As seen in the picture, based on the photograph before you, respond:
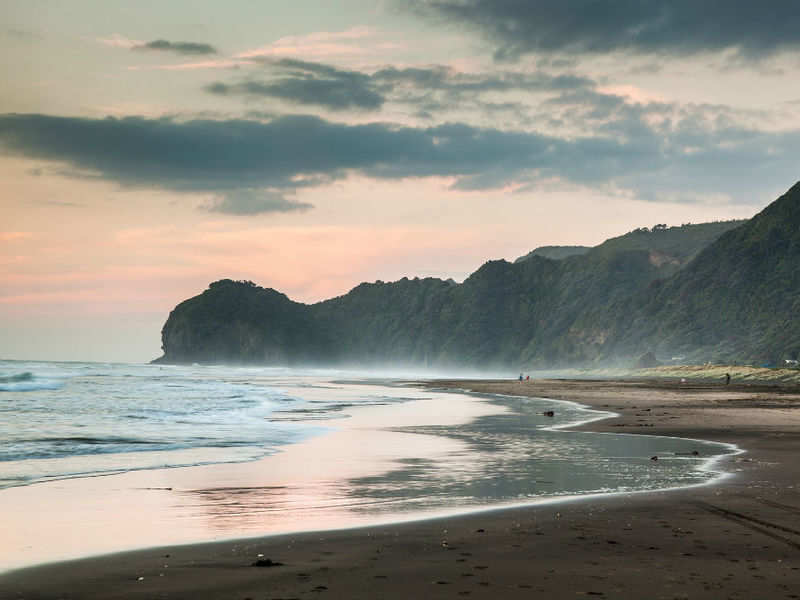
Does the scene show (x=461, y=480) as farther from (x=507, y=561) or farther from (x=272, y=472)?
(x=507, y=561)

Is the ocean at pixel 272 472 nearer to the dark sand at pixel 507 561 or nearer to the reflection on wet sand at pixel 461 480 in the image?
the reflection on wet sand at pixel 461 480

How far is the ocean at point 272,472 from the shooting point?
38.7 ft

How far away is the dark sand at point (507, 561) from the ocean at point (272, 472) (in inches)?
39.5

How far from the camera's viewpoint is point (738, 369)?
10412 cm

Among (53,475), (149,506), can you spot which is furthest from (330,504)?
(53,475)

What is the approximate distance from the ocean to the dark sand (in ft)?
3.29

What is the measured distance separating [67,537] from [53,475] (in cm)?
674

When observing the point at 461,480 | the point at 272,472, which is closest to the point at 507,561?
the point at 461,480

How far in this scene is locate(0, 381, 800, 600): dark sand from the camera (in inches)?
313

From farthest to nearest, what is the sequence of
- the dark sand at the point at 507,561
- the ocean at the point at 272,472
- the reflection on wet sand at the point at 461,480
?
the reflection on wet sand at the point at 461,480
the ocean at the point at 272,472
the dark sand at the point at 507,561

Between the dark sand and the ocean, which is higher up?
the dark sand

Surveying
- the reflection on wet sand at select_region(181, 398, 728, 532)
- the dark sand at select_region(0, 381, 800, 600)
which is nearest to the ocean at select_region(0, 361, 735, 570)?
the reflection on wet sand at select_region(181, 398, 728, 532)

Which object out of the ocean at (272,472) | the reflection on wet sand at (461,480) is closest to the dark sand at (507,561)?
the ocean at (272,472)

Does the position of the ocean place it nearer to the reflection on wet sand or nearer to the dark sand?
the reflection on wet sand
